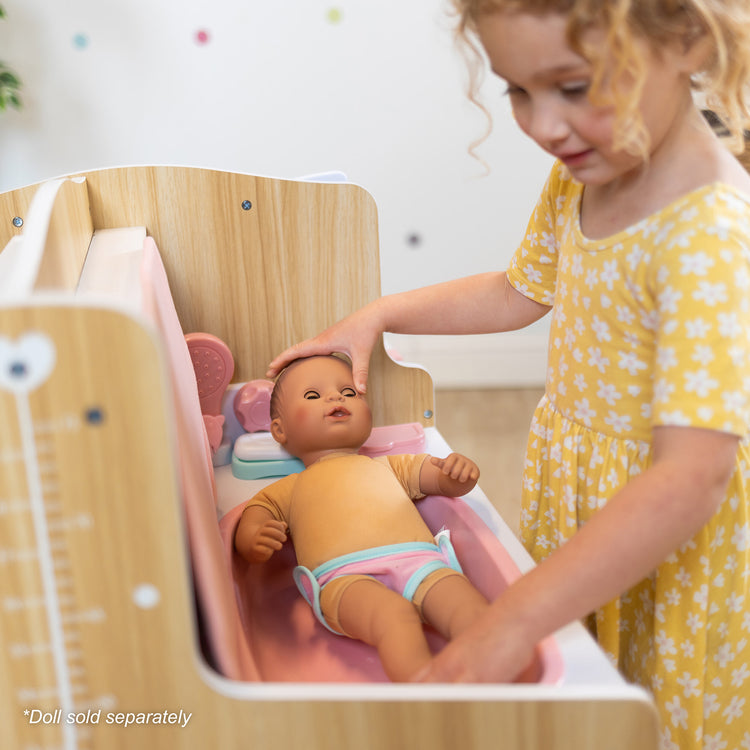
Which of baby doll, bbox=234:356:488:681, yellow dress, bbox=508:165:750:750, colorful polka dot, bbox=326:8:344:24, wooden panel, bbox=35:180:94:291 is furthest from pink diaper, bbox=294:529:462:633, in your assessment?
colorful polka dot, bbox=326:8:344:24

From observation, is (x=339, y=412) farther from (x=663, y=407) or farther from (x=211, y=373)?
(x=663, y=407)

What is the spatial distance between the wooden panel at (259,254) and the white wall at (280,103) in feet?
3.65

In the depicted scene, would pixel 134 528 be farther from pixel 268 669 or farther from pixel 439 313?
pixel 439 313

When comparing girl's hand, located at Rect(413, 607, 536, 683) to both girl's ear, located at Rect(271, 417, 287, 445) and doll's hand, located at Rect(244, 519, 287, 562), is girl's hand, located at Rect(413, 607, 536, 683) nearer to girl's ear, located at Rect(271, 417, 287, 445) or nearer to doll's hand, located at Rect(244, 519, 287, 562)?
doll's hand, located at Rect(244, 519, 287, 562)

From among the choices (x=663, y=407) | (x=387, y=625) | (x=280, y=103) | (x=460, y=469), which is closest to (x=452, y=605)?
(x=387, y=625)

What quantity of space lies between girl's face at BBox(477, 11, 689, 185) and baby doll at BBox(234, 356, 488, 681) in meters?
0.37

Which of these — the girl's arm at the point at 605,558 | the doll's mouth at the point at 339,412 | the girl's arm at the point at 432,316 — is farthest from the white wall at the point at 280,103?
the girl's arm at the point at 605,558

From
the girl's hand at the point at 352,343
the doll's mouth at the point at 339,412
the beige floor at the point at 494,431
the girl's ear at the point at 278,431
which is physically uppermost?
the girl's hand at the point at 352,343

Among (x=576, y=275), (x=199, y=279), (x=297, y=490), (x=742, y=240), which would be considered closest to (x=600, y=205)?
(x=576, y=275)

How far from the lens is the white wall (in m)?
2.07

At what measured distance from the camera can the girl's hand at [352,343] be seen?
1.01 metres

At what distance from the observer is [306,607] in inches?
34.0

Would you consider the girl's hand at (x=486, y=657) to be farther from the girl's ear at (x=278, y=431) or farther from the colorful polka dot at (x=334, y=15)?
the colorful polka dot at (x=334, y=15)

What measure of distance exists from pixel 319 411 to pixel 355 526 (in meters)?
0.18
